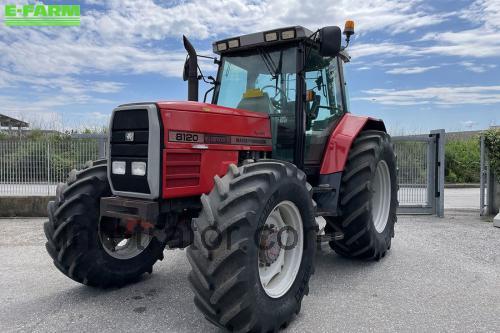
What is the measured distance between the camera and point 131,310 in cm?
345

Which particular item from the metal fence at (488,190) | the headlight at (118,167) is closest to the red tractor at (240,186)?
the headlight at (118,167)

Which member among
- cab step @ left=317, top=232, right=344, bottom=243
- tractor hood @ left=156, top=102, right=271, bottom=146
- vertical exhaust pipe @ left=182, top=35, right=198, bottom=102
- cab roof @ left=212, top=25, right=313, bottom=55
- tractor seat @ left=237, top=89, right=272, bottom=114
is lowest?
cab step @ left=317, top=232, right=344, bottom=243

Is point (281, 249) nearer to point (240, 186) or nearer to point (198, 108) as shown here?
point (240, 186)

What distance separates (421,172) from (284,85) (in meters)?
5.47

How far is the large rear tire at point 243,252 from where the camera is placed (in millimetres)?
2695

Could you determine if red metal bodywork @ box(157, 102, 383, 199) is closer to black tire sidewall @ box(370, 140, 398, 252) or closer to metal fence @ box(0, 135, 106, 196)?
black tire sidewall @ box(370, 140, 398, 252)

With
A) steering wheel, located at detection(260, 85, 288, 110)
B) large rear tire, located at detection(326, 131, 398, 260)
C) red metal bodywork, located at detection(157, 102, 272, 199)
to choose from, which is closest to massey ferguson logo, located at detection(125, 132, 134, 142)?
red metal bodywork, located at detection(157, 102, 272, 199)

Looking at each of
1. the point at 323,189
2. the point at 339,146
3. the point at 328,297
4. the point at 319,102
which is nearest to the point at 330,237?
the point at 323,189

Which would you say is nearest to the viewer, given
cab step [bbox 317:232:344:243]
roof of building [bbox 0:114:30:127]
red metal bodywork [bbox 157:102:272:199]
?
red metal bodywork [bbox 157:102:272:199]

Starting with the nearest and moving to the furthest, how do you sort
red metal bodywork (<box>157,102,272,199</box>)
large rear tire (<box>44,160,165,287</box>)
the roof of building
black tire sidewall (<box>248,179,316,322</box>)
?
black tire sidewall (<box>248,179,316,322</box>) → red metal bodywork (<box>157,102,272,199</box>) → large rear tire (<box>44,160,165,287</box>) → the roof of building

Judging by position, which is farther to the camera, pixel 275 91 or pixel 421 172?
pixel 421 172

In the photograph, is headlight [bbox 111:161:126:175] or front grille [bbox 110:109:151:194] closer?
front grille [bbox 110:109:151:194]

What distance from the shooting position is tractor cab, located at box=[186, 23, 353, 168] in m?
4.17

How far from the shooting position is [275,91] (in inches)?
167
